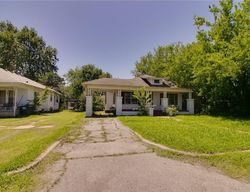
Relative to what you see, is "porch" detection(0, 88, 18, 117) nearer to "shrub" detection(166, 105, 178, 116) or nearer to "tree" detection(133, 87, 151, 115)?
"tree" detection(133, 87, 151, 115)

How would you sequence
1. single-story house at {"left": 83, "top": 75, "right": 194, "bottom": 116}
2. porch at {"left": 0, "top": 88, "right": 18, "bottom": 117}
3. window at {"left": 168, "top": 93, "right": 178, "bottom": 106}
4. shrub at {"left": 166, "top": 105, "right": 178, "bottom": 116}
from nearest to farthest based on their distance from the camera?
porch at {"left": 0, "top": 88, "right": 18, "bottom": 117} < single-story house at {"left": 83, "top": 75, "right": 194, "bottom": 116} < shrub at {"left": 166, "top": 105, "right": 178, "bottom": 116} < window at {"left": 168, "top": 93, "right": 178, "bottom": 106}

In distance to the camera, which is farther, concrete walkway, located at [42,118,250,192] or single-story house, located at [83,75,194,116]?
single-story house, located at [83,75,194,116]

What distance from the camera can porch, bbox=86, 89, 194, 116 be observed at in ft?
69.4

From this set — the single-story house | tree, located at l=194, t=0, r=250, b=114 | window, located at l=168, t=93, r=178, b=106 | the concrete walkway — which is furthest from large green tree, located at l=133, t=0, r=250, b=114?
the concrete walkway

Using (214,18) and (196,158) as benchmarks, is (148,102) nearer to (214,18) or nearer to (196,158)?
(214,18)

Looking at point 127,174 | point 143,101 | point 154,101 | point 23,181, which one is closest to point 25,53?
point 154,101

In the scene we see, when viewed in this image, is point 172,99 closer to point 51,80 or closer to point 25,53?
point 51,80

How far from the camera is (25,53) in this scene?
170 feet

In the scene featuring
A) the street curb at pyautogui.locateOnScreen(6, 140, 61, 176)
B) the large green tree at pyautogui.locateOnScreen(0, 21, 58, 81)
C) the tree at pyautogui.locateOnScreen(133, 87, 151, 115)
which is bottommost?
the street curb at pyautogui.locateOnScreen(6, 140, 61, 176)

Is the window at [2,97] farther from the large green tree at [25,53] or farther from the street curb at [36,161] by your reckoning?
the large green tree at [25,53]

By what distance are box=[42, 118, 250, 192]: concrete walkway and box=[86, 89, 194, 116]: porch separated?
13.6m

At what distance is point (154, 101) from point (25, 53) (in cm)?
3888

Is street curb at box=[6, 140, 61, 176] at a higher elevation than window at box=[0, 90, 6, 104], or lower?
lower

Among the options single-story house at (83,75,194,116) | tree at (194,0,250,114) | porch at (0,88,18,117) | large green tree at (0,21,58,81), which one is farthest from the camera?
large green tree at (0,21,58,81)
